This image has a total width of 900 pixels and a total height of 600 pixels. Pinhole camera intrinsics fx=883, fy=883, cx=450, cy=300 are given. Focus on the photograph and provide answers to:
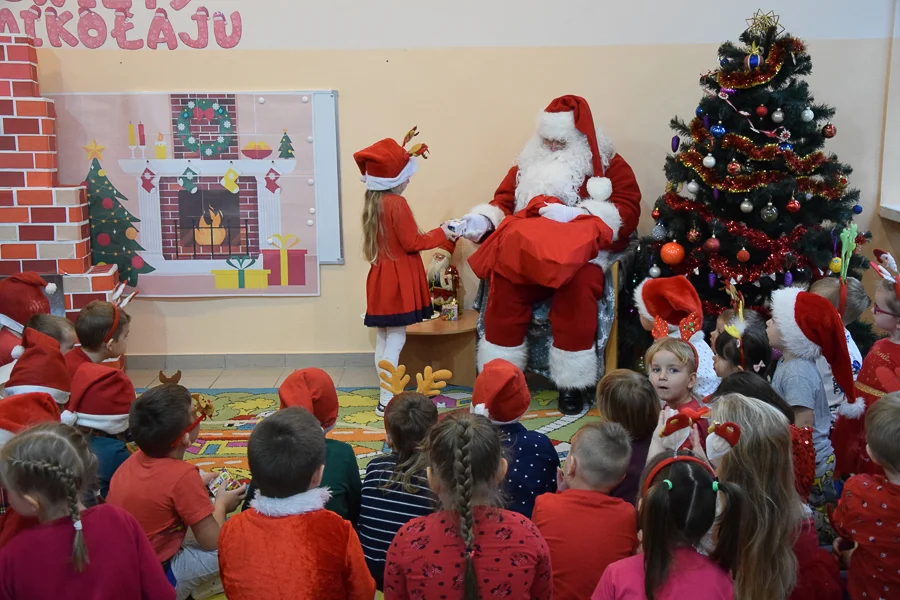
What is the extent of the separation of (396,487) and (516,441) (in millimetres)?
403

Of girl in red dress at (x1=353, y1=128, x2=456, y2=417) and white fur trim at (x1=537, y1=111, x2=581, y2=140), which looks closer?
girl in red dress at (x1=353, y1=128, x2=456, y2=417)

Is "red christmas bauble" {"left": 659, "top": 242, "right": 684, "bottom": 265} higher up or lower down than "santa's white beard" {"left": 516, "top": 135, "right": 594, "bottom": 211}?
lower down

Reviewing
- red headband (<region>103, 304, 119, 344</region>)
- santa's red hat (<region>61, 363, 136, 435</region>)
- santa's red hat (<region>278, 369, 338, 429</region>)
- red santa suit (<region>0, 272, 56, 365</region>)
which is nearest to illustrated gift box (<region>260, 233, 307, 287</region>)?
red santa suit (<region>0, 272, 56, 365</region>)

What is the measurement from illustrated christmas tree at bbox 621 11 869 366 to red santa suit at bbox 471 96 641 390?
373 mm

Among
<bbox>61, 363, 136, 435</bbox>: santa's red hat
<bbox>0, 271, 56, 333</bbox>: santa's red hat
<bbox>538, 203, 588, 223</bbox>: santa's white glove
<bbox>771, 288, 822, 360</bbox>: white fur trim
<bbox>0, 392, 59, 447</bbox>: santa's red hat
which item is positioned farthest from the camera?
<bbox>538, 203, 588, 223</bbox>: santa's white glove

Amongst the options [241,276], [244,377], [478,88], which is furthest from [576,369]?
[241,276]

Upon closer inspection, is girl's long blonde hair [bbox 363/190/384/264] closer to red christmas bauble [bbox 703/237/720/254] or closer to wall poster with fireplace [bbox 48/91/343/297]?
wall poster with fireplace [bbox 48/91/343/297]

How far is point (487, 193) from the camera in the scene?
5113 mm

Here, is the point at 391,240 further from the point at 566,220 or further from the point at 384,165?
the point at 566,220

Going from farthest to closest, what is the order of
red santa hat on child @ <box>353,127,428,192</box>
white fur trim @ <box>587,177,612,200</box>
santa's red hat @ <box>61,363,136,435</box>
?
white fur trim @ <box>587,177,612,200</box> < red santa hat on child @ <box>353,127,428,192</box> < santa's red hat @ <box>61,363,136,435</box>

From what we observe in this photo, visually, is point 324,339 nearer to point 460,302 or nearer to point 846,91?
point 460,302

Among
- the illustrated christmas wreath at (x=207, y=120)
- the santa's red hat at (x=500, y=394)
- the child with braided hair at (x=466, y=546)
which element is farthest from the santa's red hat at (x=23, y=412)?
the illustrated christmas wreath at (x=207, y=120)

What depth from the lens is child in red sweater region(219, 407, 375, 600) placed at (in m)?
1.92

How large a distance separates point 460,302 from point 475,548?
3.35 metres
